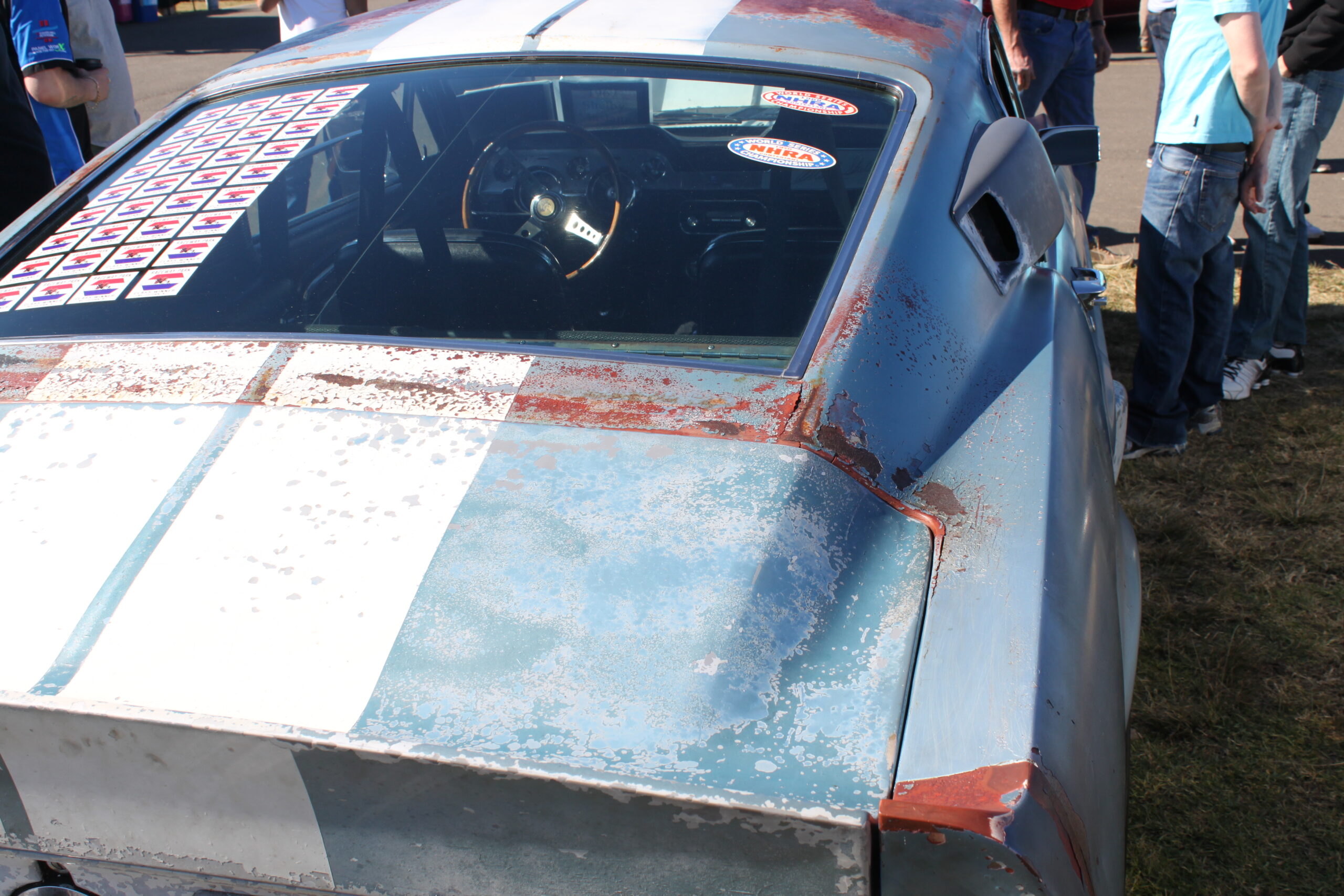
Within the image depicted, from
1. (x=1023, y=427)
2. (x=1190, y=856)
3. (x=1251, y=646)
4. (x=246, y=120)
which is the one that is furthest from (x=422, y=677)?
(x=1251, y=646)

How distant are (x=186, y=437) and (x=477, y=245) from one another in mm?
651

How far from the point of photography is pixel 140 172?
1746 millimetres

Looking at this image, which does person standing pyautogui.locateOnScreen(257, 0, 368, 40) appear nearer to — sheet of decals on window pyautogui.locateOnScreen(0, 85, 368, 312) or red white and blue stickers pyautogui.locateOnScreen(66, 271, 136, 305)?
sheet of decals on window pyautogui.locateOnScreen(0, 85, 368, 312)

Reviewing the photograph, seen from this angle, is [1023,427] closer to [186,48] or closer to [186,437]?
[186,437]

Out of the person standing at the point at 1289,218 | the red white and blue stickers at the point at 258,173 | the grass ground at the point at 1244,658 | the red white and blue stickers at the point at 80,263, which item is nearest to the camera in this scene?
the red white and blue stickers at the point at 80,263

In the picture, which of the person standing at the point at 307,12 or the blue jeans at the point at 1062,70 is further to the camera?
the person standing at the point at 307,12

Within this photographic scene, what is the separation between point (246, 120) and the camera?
1.78 m

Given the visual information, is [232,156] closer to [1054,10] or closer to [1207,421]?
[1207,421]

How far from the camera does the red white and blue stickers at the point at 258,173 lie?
64.5 inches

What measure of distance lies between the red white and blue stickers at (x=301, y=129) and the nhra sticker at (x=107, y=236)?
0.98 ft

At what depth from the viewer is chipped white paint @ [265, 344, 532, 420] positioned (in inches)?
45.2

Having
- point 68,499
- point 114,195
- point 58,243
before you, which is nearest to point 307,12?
point 114,195

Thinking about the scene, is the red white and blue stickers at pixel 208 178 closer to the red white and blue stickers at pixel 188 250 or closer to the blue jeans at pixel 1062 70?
the red white and blue stickers at pixel 188 250

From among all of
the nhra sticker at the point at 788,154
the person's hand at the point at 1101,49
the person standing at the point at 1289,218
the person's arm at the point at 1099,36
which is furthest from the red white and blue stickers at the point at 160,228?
the person's hand at the point at 1101,49
